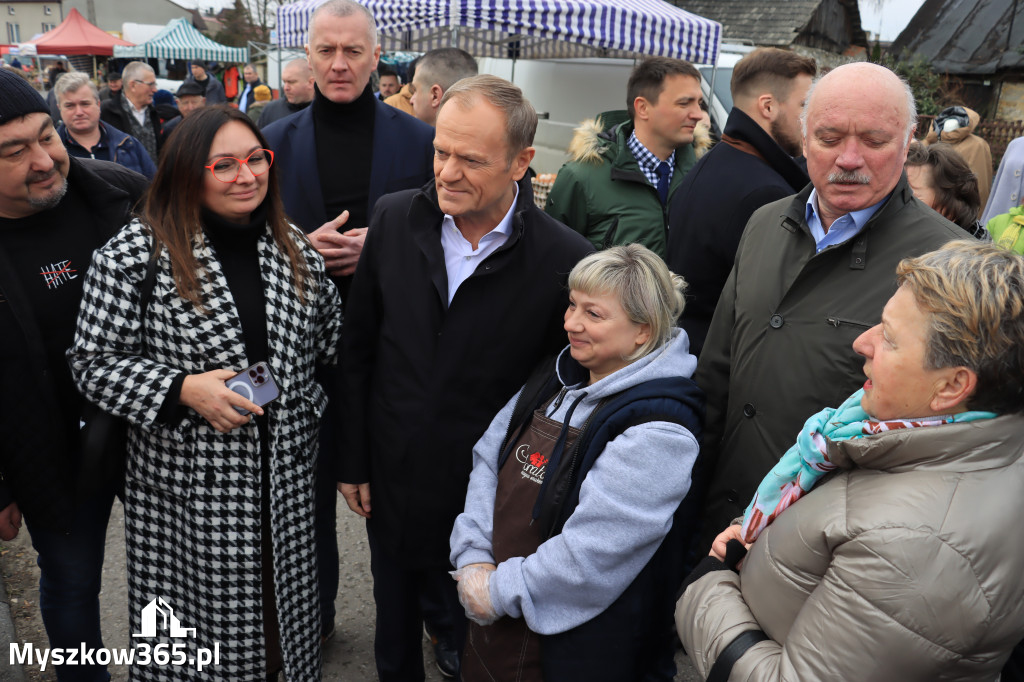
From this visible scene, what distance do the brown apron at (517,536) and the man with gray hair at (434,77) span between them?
3373 mm

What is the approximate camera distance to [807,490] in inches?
66.6

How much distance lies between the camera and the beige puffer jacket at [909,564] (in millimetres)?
1337

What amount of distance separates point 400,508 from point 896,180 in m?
1.75

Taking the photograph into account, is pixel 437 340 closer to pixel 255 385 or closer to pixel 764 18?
pixel 255 385

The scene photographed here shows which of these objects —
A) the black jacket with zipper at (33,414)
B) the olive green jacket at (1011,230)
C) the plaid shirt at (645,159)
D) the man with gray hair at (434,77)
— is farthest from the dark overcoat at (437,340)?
the olive green jacket at (1011,230)

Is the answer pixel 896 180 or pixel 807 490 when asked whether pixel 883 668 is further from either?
pixel 896 180

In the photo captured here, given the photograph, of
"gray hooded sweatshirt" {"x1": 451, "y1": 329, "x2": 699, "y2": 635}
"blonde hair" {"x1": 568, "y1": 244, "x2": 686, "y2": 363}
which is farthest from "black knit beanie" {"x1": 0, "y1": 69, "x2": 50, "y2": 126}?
"gray hooded sweatshirt" {"x1": 451, "y1": 329, "x2": 699, "y2": 635}

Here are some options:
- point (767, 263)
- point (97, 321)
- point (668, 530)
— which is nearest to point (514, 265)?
point (767, 263)

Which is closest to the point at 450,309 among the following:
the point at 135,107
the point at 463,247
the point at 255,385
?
the point at 463,247

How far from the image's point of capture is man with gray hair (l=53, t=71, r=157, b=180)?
19.7 ft

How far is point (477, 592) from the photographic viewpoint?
2.12m

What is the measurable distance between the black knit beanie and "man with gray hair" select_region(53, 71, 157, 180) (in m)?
3.67

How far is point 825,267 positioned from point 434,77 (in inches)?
142

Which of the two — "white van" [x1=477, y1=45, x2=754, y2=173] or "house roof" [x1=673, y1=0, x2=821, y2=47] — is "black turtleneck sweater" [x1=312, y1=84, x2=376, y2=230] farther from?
"house roof" [x1=673, y1=0, x2=821, y2=47]
